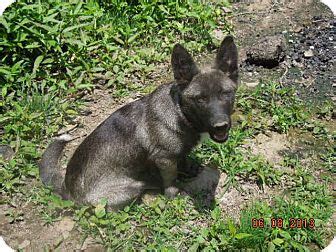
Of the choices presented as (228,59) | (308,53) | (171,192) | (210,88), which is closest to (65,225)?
(171,192)

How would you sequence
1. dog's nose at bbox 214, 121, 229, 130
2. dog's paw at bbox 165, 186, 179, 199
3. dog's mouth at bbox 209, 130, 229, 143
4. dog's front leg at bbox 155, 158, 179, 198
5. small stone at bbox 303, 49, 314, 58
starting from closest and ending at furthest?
dog's nose at bbox 214, 121, 229, 130, dog's mouth at bbox 209, 130, 229, 143, dog's front leg at bbox 155, 158, 179, 198, dog's paw at bbox 165, 186, 179, 199, small stone at bbox 303, 49, 314, 58

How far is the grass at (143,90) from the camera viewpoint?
4922mm

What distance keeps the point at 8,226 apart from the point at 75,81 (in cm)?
229

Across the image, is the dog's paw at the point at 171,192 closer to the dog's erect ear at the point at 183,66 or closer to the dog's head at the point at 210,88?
the dog's head at the point at 210,88

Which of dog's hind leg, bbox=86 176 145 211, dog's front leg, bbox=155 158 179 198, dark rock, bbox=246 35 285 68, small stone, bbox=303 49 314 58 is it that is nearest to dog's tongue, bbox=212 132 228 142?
dog's front leg, bbox=155 158 179 198

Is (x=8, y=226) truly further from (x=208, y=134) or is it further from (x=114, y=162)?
(x=208, y=134)

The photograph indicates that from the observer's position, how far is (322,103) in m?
6.41

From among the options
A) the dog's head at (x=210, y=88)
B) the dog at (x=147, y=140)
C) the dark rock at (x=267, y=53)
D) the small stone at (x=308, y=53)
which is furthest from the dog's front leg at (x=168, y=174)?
the small stone at (x=308, y=53)

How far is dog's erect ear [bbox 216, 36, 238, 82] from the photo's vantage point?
4738 millimetres

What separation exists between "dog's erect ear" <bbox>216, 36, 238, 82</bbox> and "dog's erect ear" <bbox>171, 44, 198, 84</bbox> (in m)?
0.26

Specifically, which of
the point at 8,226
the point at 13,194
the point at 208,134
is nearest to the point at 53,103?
the point at 13,194
